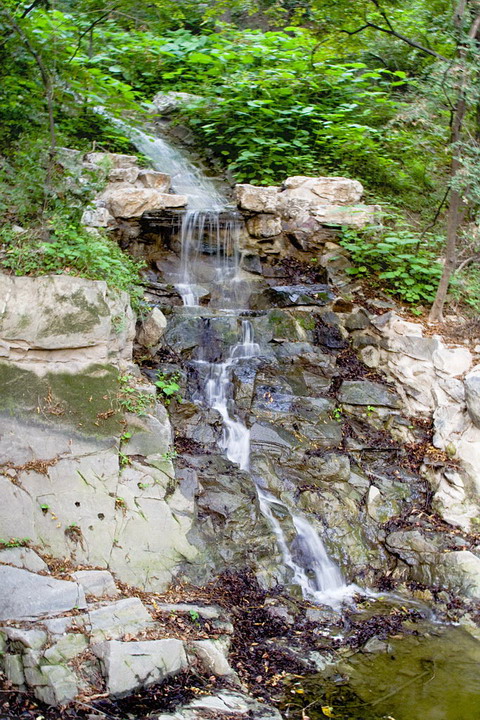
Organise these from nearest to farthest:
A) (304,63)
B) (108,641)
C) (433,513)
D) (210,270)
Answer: (108,641) → (433,513) → (210,270) → (304,63)

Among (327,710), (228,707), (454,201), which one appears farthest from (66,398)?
(454,201)

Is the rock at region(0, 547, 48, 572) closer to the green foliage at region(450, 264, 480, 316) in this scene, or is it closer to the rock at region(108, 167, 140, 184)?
the green foliage at region(450, 264, 480, 316)

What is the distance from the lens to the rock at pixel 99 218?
902 cm

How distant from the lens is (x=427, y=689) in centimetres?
450

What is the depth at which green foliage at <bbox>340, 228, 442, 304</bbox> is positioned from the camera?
29.2ft

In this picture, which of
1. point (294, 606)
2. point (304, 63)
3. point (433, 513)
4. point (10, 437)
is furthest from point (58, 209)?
point (304, 63)

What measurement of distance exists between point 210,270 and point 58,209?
432 centimetres

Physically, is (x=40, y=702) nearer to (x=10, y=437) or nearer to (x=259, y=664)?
(x=259, y=664)

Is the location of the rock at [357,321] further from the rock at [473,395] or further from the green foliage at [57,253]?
the green foliage at [57,253]

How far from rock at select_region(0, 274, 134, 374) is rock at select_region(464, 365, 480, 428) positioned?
14.2 ft

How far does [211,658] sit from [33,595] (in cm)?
138

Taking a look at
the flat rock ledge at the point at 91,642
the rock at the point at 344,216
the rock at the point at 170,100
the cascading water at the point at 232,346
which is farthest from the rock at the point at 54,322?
the rock at the point at 170,100

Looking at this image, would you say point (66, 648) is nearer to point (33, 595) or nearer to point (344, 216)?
point (33, 595)

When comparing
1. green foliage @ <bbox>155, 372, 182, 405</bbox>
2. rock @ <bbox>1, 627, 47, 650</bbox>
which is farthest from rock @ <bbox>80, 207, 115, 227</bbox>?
rock @ <bbox>1, 627, 47, 650</bbox>
